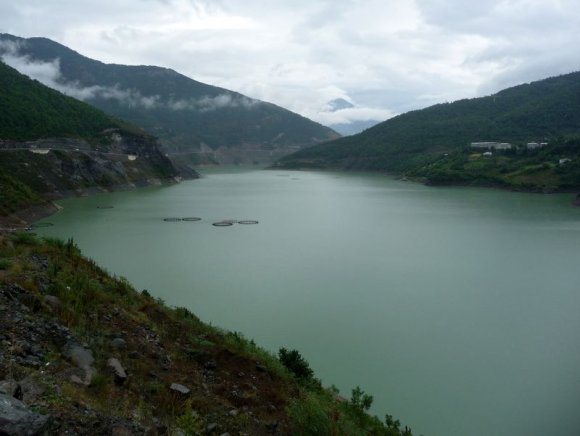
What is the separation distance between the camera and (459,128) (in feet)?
313

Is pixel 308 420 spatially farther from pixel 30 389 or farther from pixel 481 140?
pixel 481 140

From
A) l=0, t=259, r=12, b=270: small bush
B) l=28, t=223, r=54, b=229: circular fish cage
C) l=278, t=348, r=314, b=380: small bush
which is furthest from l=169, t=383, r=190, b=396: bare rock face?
l=28, t=223, r=54, b=229: circular fish cage

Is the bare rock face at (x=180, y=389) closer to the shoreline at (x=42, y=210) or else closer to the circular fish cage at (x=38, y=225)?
the shoreline at (x=42, y=210)

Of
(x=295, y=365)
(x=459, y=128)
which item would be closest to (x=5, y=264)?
(x=295, y=365)

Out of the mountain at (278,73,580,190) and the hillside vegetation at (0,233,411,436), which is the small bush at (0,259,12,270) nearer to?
the hillside vegetation at (0,233,411,436)

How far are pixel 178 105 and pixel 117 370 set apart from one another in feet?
572

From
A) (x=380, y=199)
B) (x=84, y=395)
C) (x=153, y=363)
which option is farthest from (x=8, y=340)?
(x=380, y=199)

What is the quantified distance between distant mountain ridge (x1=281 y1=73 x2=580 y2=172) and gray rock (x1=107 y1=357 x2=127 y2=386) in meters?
78.4

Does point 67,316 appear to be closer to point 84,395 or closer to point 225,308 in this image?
point 84,395

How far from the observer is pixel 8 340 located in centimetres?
522

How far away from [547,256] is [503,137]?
6837 cm

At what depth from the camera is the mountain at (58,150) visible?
39156 millimetres

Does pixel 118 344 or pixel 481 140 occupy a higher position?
pixel 481 140

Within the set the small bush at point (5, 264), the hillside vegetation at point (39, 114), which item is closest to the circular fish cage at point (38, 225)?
the hillside vegetation at point (39, 114)
